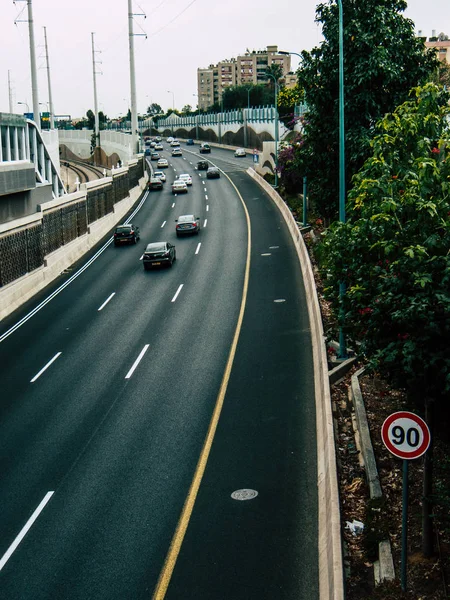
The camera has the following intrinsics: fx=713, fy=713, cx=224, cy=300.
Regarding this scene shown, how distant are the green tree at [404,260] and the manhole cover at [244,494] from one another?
14.0ft

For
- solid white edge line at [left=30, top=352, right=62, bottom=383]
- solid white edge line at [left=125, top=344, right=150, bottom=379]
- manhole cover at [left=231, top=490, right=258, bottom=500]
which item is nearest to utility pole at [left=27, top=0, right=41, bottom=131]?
solid white edge line at [left=30, top=352, right=62, bottom=383]

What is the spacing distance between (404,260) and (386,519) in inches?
206

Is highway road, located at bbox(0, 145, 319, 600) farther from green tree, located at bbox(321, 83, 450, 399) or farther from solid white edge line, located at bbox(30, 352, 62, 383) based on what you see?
green tree, located at bbox(321, 83, 450, 399)

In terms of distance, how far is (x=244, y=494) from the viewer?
1544cm

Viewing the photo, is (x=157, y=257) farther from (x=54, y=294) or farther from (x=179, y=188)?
(x=179, y=188)

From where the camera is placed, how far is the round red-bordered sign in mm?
10336

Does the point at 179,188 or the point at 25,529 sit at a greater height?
the point at 179,188

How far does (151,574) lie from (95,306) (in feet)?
72.7

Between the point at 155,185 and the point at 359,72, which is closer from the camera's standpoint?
the point at 359,72

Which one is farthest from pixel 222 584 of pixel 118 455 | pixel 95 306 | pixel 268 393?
pixel 95 306

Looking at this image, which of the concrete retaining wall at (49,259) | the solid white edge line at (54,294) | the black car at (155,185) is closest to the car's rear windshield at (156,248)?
the solid white edge line at (54,294)

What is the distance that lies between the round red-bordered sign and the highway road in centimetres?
316

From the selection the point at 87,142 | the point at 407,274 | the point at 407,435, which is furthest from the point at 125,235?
the point at 87,142

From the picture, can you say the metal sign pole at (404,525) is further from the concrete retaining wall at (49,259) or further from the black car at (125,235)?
the black car at (125,235)
